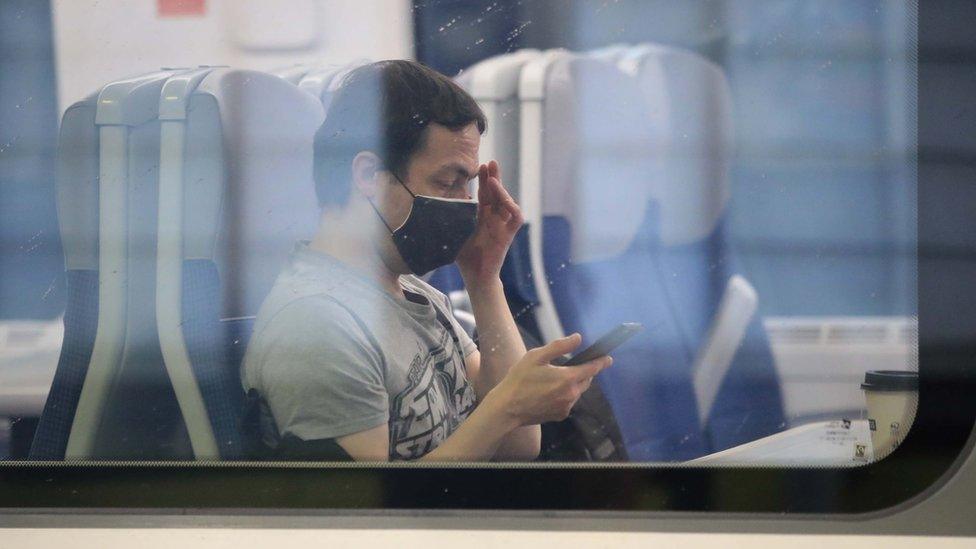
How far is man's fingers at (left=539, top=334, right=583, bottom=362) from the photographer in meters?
1.68

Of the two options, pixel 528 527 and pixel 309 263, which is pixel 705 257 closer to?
pixel 528 527

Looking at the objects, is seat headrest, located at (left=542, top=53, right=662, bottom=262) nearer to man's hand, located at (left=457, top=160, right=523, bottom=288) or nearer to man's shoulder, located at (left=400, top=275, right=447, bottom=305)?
man's hand, located at (left=457, top=160, right=523, bottom=288)

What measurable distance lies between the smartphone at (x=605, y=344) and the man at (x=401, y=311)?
0.02 meters

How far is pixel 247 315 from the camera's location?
1.71 metres

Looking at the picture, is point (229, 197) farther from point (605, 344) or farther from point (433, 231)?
point (605, 344)

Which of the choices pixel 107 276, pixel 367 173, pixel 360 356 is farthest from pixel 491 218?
pixel 107 276

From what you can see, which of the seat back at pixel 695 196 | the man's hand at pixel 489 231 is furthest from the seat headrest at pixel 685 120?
the man's hand at pixel 489 231

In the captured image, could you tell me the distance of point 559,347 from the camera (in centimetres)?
168

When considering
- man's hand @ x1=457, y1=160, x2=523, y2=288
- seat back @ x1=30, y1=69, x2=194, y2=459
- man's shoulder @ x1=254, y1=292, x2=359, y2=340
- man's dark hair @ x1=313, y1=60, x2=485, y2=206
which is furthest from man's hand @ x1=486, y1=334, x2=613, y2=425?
seat back @ x1=30, y1=69, x2=194, y2=459

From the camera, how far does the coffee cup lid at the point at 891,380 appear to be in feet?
5.50

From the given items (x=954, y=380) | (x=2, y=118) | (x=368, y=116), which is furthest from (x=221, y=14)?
(x=954, y=380)

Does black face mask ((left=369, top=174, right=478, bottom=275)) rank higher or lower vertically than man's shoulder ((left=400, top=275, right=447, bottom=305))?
higher

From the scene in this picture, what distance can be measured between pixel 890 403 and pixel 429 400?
2.71 ft

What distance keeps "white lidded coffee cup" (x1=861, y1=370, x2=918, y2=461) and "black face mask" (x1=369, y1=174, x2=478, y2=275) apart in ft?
2.52
